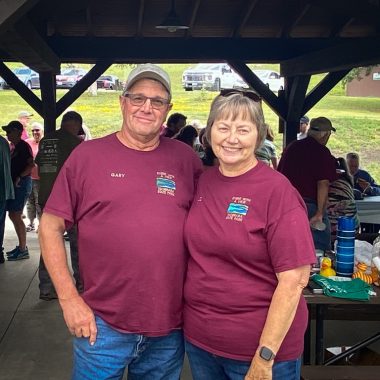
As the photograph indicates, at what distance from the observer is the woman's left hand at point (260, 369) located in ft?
5.57

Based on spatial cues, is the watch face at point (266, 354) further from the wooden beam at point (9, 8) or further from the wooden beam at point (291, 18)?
the wooden beam at point (291, 18)

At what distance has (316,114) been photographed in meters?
22.1

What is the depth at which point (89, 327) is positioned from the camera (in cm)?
187

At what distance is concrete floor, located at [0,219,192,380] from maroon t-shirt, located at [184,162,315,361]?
183 cm

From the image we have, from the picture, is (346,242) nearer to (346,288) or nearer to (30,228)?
(346,288)

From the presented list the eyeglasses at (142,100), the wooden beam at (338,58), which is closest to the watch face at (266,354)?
the eyeglasses at (142,100)

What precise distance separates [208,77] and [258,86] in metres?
19.4

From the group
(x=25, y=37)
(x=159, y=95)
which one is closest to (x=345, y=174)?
(x=25, y=37)

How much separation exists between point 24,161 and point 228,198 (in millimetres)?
5019

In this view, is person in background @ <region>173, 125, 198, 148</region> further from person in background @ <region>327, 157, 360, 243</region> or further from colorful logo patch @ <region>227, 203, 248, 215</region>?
colorful logo patch @ <region>227, 203, 248, 215</region>

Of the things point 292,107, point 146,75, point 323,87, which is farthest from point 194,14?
point 146,75

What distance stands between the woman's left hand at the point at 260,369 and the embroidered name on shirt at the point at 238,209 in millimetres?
428

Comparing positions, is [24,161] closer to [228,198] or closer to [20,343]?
[20,343]

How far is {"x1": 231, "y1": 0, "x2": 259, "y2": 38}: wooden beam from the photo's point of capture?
6.37 meters
